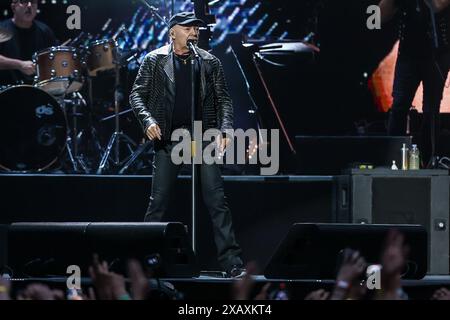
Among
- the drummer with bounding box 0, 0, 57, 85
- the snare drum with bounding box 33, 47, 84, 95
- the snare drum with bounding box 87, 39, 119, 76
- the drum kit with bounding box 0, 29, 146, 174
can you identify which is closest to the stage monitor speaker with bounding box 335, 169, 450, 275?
the drum kit with bounding box 0, 29, 146, 174

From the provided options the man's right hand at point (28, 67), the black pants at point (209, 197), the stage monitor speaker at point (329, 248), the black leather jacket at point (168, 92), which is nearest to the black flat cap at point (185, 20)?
the black leather jacket at point (168, 92)

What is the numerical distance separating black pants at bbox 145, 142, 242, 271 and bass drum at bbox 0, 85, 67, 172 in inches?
105

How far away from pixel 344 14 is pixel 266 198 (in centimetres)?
355

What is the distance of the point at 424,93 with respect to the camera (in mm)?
10086

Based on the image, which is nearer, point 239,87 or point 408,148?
point 408,148

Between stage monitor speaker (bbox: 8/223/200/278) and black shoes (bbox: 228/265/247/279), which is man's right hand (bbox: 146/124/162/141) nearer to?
stage monitor speaker (bbox: 8/223/200/278)

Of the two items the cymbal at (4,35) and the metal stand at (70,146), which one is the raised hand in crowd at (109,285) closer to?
the metal stand at (70,146)

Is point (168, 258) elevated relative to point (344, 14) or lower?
lower

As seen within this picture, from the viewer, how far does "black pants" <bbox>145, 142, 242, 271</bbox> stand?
7262 mm

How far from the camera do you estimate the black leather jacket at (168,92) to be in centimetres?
741

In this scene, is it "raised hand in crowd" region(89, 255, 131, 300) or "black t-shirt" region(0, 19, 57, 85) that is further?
"black t-shirt" region(0, 19, 57, 85)

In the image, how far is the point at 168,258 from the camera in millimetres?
6578

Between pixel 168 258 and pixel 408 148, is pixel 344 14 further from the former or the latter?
pixel 168 258
